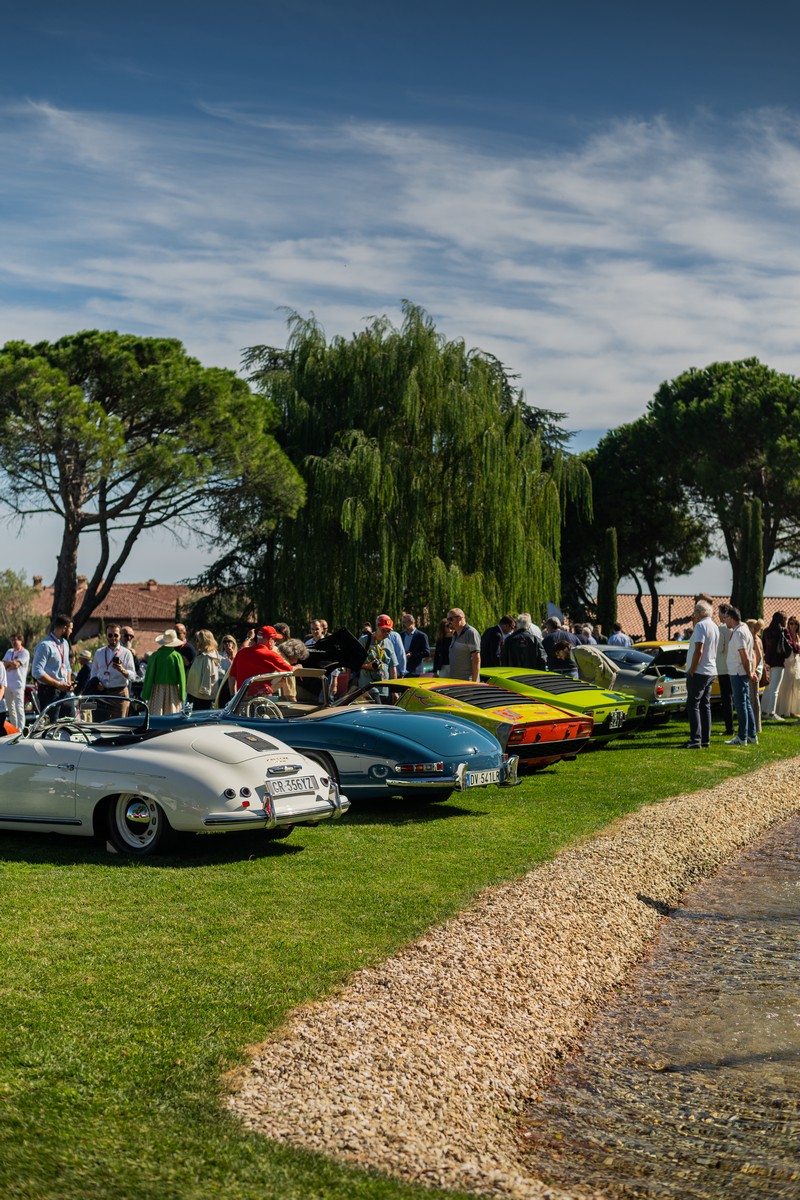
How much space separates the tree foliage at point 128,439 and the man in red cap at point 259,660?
18.7 meters

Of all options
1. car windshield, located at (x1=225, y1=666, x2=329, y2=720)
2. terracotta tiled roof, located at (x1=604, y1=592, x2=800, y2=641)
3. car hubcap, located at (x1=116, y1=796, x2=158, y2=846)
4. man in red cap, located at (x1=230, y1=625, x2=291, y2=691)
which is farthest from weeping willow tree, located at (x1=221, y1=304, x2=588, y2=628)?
terracotta tiled roof, located at (x1=604, y1=592, x2=800, y2=641)

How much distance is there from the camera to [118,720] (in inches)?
387

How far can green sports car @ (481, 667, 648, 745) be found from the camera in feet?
46.4

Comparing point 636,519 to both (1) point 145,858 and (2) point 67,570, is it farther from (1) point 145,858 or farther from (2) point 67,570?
(1) point 145,858

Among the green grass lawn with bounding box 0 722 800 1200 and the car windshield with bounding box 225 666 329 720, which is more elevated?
the car windshield with bounding box 225 666 329 720

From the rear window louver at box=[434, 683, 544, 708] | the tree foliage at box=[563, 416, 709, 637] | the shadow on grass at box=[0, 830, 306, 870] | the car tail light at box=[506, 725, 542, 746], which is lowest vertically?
the shadow on grass at box=[0, 830, 306, 870]

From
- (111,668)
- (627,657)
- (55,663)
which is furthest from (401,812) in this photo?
(627,657)

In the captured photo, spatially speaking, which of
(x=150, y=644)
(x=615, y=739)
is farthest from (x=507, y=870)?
(x=150, y=644)

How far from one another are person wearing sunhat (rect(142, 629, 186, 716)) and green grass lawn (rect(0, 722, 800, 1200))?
3.97 m

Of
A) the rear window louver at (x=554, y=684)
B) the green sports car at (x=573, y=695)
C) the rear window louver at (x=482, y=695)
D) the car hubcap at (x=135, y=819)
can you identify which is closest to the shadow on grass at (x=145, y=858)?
the car hubcap at (x=135, y=819)

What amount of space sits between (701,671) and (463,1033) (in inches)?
417

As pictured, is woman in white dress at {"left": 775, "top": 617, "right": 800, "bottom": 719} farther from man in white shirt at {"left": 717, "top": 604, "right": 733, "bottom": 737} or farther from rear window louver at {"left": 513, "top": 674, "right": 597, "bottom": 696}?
rear window louver at {"left": 513, "top": 674, "right": 597, "bottom": 696}

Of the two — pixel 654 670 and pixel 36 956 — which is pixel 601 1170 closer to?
pixel 36 956

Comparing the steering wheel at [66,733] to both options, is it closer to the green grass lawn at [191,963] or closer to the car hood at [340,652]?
the green grass lawn at [191,963]
